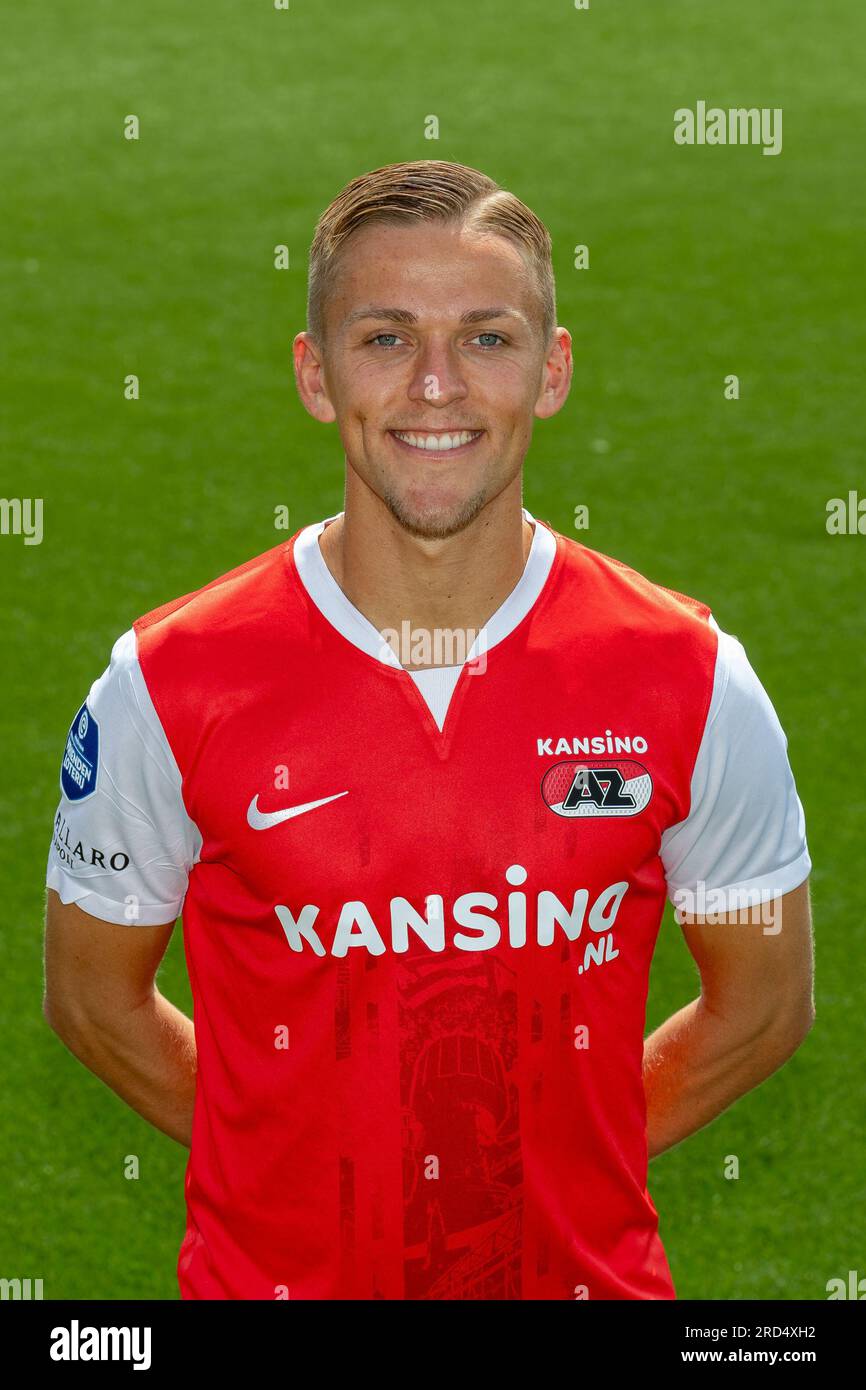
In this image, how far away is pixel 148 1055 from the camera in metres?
3.19

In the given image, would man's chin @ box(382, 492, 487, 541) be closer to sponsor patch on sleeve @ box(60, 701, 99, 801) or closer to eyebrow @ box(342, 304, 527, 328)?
eyebrow @ box(342, 304, 527, 328)

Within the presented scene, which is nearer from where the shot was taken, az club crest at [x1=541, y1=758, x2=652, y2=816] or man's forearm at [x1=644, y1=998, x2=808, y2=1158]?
A: az club crest at [x1=541, y1=758, x2=652, y2=816]

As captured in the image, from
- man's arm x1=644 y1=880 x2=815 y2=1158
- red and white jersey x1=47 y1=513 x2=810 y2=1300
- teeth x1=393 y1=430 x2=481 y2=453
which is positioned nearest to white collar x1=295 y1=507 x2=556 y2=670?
red and white jersey x1=47 y1=513 x2=810 y2=1300

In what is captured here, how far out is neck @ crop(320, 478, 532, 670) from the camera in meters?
2.79

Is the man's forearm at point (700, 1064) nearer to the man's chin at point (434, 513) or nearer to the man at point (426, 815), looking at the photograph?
the man at point (426, 815)

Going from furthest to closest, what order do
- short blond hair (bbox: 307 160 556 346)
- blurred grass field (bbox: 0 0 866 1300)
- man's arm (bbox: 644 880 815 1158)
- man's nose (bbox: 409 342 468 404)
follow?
blurred grass field (bbox: 0 0 866 1300) → man's arm (bbox: 644 880 815 1158) → short blond hair (bbox: 307 160 556 346) → man's nose (bbox: 409 342 468 404)

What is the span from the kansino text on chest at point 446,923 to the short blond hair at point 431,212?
2.67 feet

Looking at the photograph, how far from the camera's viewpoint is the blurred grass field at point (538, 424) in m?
5.58

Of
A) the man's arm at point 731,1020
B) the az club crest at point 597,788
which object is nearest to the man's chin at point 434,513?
the az club crest at point 597,788

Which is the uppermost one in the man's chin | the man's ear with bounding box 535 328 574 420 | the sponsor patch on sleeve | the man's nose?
the man's ear with bounding box 535 328 574 420

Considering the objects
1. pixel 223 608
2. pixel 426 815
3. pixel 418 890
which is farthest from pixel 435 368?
pixel 418 890

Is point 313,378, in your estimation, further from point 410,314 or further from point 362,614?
point 362,614
